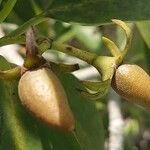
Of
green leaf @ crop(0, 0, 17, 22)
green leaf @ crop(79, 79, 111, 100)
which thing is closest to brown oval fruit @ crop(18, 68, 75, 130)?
green leaf @ crop(79, 79, 111, 100)

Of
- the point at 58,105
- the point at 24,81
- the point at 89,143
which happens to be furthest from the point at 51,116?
the point at 89,143

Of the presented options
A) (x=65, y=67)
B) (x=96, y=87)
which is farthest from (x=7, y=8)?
(x=96, y=87)

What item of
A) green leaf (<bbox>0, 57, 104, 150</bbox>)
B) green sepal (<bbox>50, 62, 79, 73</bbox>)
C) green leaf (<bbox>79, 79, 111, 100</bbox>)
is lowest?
green leaf (<bbox>0, 57, 104, 150</bbox>)

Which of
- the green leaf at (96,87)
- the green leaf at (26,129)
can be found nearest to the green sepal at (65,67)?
the green leaf at (96,87)

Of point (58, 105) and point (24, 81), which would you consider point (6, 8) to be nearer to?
point (24, 81)

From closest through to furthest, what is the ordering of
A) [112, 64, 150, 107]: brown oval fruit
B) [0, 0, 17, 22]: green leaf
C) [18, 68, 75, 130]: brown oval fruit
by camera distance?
→ 1. [18, 68, 75, 130]: brown oval fruit
2. [112, 64, 150, 107]: brown oval fruit
3. [0, 0, 17, 22]: green leaf

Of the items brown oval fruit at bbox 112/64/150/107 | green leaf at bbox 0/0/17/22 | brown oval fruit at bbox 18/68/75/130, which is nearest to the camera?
brown oval fruit at bbox 18/68/75/130

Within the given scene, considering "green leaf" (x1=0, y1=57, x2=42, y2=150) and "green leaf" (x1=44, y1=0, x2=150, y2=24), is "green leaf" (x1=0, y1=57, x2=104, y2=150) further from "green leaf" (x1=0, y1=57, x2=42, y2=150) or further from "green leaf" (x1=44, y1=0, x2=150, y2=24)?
"green leaf" (x1=44, y1=0, x2=150, y2=24)

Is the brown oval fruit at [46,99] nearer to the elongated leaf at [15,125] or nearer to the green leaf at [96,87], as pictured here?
the green leaf at [96,87]
